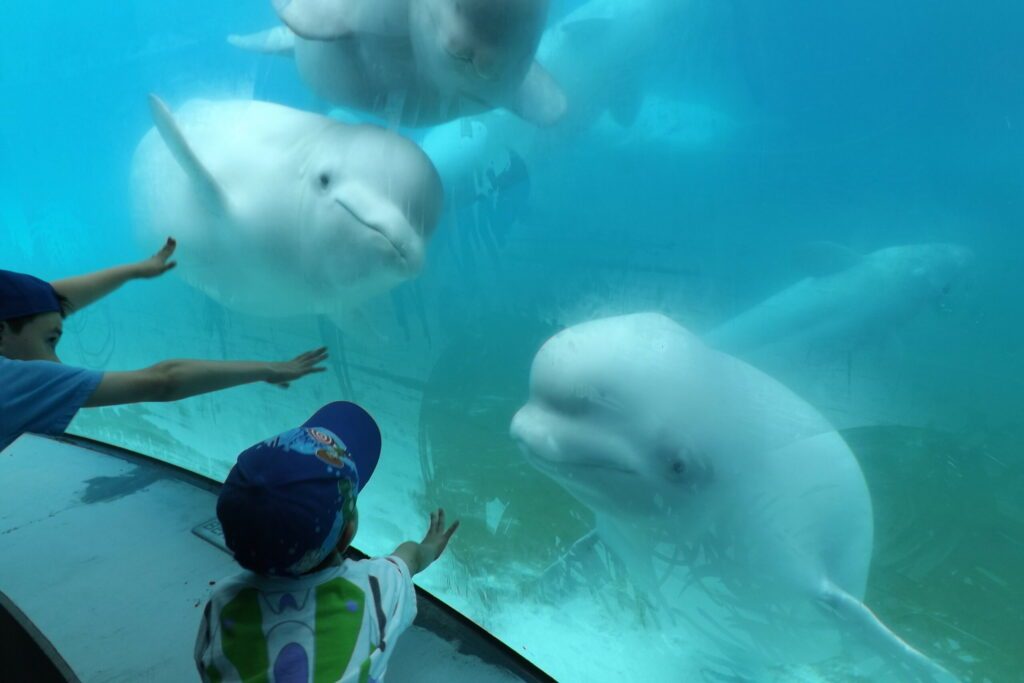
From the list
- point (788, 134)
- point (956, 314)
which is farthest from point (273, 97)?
point (956, 314)

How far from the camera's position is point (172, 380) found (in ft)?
5.65

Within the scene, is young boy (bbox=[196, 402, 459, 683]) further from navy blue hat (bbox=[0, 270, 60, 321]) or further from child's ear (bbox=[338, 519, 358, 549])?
navy blue hat (bbox=[0, 270, 60, 321])

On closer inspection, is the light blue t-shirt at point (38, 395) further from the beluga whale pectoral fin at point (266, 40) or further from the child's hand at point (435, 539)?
the beluga whale pectoral fin at point (266, 40)

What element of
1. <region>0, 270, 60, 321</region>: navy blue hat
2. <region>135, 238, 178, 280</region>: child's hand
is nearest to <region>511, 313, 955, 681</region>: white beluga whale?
<region>135, 238, 178, 280</region>: child's hand

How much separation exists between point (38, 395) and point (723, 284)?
5.81ft

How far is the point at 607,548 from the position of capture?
8.39ft

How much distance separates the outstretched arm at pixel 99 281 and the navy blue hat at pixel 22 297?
0.81ft

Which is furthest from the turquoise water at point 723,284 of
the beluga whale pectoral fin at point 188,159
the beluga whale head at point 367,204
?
the beluga whale pectoral fin at point 188,159

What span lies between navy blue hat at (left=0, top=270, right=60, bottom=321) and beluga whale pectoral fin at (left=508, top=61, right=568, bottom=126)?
150 centimetres

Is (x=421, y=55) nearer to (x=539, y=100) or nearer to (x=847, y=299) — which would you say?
(x=539, y=100)

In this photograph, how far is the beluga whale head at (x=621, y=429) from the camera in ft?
7.72

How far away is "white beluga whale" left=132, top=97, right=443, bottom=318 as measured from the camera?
8.60ft

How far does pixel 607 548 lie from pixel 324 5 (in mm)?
2369

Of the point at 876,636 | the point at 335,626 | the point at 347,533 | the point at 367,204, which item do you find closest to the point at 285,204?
the point at 367,204
